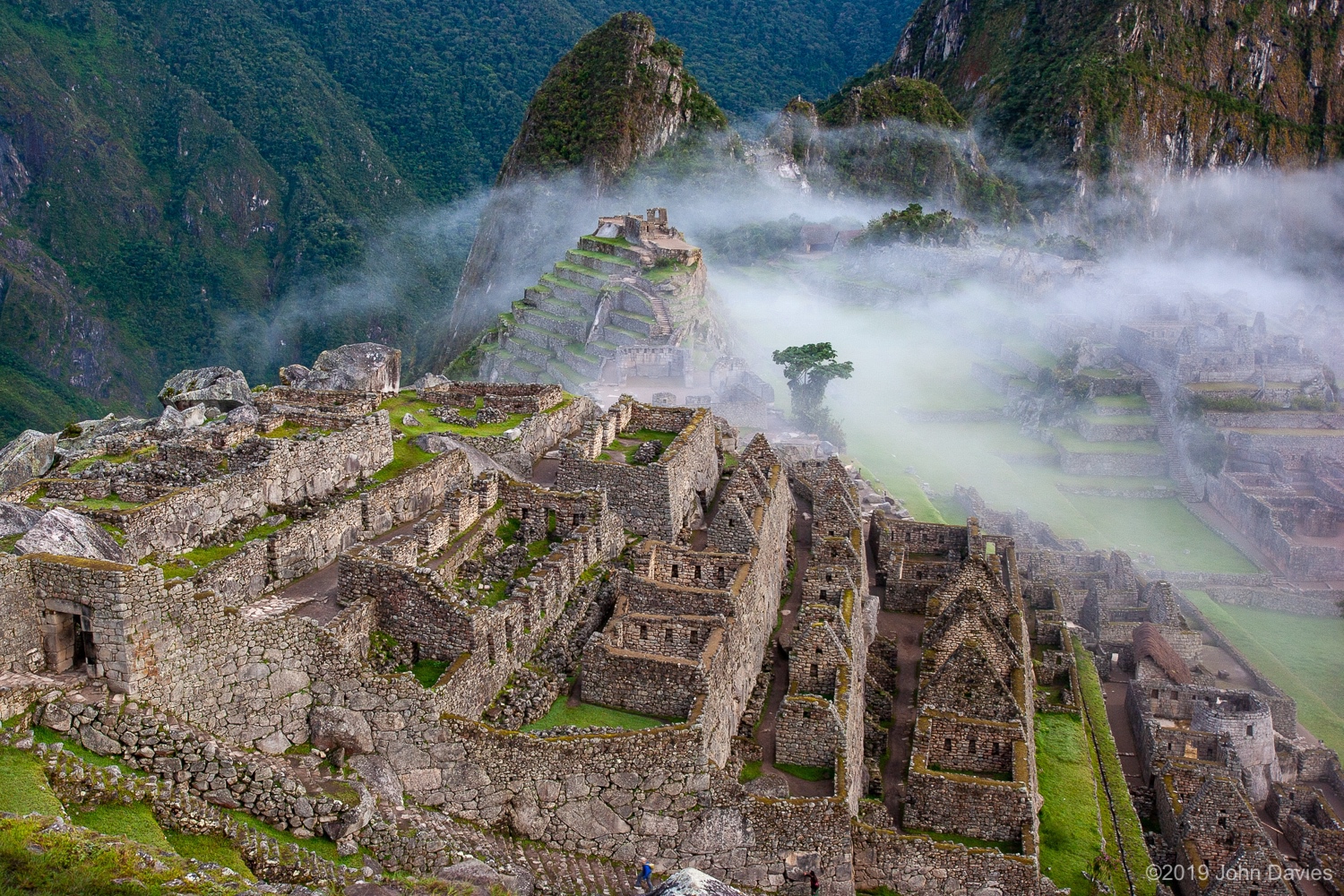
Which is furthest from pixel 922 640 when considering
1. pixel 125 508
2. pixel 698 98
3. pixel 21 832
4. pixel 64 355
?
pixel 698 98

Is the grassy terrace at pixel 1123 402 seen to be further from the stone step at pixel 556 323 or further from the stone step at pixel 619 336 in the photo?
the stone step at pixel 556 323

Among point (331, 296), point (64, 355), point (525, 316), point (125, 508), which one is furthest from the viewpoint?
point (331, 296)

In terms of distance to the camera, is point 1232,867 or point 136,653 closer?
point 136,653

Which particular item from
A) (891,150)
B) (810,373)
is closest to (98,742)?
(810,373)

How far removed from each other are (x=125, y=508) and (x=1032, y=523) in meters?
30.8

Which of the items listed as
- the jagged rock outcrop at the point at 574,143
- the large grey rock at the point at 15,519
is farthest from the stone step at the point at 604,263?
the large grey rock at the point at 15,519

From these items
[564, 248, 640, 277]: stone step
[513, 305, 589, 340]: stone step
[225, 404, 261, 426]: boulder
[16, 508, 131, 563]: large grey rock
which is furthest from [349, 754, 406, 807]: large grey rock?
[564, 248, 640, 277]: stone step

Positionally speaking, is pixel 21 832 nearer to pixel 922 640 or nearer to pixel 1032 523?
pixel 922 640

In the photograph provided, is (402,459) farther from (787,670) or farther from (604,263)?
(604,263)

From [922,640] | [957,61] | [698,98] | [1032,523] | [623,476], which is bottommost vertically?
[922,640]

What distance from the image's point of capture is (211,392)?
Answer: 23062 millimetres

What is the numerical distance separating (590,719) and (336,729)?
3.32 meters

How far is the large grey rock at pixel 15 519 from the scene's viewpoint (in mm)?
13617

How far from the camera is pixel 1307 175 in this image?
16600 cm
